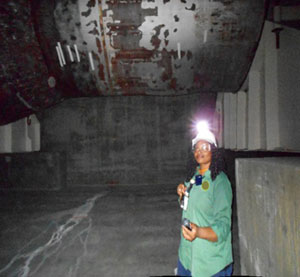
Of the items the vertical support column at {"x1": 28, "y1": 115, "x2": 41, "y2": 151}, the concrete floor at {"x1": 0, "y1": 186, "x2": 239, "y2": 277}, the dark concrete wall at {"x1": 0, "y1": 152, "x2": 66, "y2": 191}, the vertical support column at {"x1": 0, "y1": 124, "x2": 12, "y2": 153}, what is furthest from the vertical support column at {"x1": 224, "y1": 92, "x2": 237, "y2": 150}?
the vertical support column at {"x1": 0, "y1": 124, "x2": 12, "y2": 153}

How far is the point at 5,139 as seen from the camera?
260 inches

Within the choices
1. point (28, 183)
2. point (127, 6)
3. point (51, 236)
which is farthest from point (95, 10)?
point (28, 183)

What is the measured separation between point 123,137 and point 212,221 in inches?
232

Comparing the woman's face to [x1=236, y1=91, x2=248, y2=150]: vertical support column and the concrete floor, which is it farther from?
[x1=236, y1=91, x2=248, y2=150]: vertical support column

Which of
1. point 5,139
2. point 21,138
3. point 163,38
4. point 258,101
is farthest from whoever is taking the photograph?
point 21,138

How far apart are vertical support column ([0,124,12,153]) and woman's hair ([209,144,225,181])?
652cm

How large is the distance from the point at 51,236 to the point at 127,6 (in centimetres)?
328

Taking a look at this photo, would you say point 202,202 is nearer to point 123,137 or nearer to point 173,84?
point 173,84

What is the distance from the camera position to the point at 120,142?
7.30 meters

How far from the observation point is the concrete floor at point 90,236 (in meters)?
2.52

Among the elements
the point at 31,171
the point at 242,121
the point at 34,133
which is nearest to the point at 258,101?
the point at 242,121

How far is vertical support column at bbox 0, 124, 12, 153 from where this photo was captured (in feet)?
21.1

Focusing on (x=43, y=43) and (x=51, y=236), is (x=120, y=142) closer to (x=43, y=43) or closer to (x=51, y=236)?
(x=51, y=236)

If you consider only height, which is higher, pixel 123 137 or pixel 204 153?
pixel 123 137
